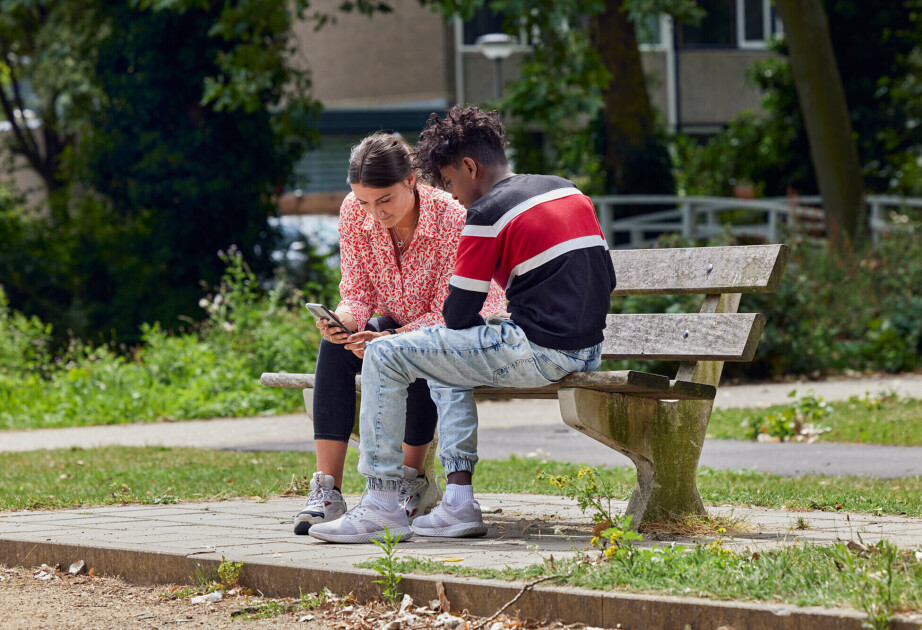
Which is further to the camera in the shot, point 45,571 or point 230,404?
point 230,404

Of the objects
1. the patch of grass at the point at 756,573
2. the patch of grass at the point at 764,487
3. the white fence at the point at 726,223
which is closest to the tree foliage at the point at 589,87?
the white fence at the point at 726,223

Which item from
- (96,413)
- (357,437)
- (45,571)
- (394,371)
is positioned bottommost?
(96,413)

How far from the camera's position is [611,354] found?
4.80 metres

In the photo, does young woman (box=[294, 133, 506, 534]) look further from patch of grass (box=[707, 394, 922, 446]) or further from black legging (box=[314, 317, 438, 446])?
patch of grass (box=[707, 394, 922, 446])

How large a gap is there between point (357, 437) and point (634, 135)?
12649mm

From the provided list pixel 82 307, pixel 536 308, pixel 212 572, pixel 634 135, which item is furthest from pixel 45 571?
pixel 634 135

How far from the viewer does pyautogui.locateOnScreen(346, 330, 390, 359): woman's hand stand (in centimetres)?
426

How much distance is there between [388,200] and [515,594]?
5.19 feet

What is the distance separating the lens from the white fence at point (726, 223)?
46.5 ft

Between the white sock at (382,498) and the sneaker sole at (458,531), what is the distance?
0.19m

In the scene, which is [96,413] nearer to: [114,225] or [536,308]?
[114,225]

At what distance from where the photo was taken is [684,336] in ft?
14.8

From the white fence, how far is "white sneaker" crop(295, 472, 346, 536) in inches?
345

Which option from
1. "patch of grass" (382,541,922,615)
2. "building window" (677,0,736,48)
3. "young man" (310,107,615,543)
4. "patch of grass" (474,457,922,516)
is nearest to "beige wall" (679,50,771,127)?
"building window" (677,0,736,48)
